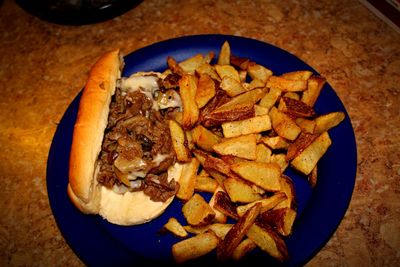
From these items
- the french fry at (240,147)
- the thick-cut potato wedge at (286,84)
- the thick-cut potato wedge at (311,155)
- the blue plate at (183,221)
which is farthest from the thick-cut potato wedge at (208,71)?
the thick-cut potato wedge at (311,155)

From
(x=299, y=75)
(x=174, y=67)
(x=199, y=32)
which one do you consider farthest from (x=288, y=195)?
(x=199, y=32)

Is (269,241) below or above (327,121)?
below

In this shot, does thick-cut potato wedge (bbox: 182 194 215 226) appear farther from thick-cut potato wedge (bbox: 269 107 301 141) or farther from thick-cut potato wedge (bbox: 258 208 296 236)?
thick-cut potato wedge (bbox: 269 107 301 141)

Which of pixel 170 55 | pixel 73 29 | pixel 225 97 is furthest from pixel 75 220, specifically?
pixel 73 29

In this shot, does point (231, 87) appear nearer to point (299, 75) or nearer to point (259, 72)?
point (259, 72)

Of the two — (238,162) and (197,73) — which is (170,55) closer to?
(197,73)

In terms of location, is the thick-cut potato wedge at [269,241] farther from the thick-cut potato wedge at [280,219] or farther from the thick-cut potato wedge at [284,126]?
the thick-cut potato wedge at [284,126]
